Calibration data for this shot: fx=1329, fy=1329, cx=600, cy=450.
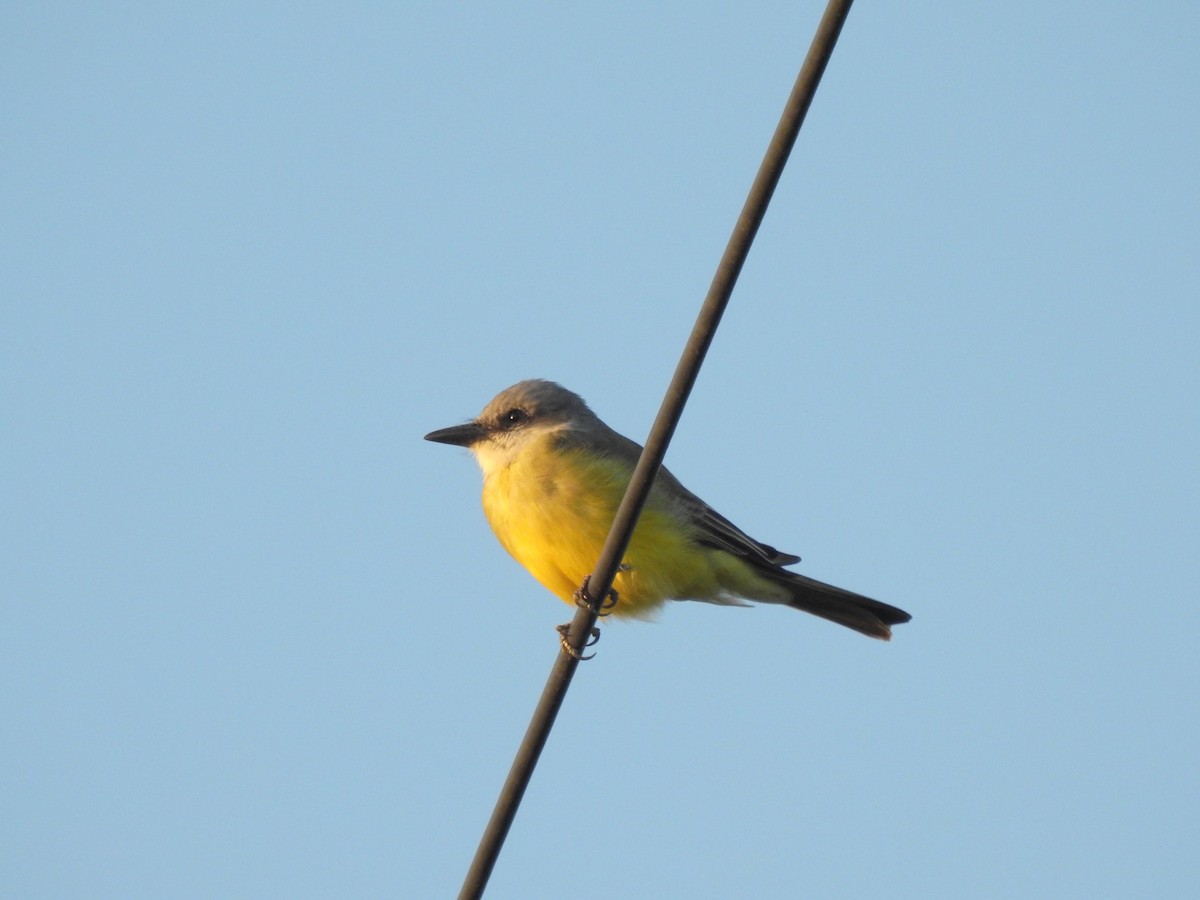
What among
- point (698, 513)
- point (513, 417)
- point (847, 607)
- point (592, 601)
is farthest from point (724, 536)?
point (592, 601)

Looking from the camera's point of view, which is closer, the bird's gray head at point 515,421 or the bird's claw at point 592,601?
the bird's claw at point 592,601

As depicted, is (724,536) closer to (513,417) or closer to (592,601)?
(513,417)

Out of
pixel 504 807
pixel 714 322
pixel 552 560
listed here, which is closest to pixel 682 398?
pixel 714 322

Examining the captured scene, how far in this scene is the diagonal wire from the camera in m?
2.96

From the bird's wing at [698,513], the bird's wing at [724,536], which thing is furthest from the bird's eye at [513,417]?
the bird's wing at [724,536]

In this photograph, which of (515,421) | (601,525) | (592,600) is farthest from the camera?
(515,421)

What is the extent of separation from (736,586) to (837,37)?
4081 mm

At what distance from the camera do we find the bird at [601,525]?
5980 millimetres

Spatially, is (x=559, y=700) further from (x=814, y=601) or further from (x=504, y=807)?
(x=814, y=601)

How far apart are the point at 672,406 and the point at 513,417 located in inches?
150

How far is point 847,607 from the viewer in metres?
6.77

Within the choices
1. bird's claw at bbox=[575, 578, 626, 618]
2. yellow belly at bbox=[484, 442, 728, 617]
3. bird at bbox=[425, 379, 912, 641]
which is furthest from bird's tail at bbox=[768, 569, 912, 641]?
bird's claw at bbox=[575, 578, 626, 618]

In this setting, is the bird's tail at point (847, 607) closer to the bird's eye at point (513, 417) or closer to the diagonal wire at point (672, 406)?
the bird's eye at point (513, 417)

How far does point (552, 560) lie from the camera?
19.8 ft
